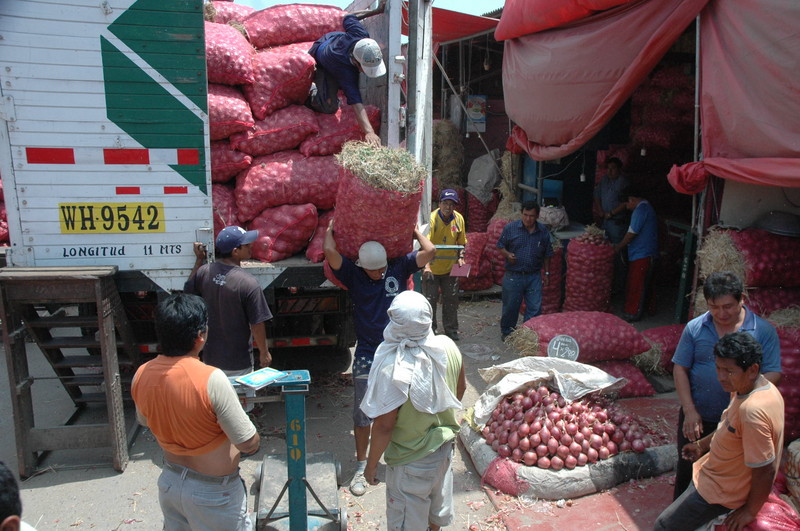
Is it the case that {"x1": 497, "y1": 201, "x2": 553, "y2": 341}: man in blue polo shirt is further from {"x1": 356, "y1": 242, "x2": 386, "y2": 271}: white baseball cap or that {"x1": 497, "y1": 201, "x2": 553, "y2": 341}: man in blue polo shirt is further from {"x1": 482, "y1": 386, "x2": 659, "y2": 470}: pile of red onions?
{"x1": 356, "y1": 242, "x2": 386, "y2": 271}: white baseball cap

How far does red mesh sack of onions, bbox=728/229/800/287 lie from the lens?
15.7ft

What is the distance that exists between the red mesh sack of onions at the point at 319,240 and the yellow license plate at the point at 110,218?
3.63 ft

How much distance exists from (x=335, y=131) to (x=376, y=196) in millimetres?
1488

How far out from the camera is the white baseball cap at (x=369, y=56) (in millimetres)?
4570

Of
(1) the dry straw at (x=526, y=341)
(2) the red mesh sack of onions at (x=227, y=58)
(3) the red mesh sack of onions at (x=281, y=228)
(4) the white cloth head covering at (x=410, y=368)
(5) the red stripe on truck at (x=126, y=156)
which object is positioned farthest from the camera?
(1) the dry straw at (x=526, y=341)

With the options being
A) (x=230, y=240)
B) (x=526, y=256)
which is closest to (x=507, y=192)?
(x=526, y=256)

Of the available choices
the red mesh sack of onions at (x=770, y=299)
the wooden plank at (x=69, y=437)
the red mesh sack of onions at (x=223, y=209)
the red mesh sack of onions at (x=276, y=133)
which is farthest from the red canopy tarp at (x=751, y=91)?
the wooden plank at (x=69, y=437)

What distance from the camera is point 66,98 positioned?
158 inches

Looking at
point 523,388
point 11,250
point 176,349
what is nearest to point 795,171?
point 523,388

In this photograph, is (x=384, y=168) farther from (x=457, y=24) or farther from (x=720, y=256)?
(x=457, y=24)

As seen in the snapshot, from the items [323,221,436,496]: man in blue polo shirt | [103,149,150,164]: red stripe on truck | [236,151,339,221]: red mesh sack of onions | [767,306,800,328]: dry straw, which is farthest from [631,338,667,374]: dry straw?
[103,149,150,164]: red stripe on truck

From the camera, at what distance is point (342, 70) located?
494 centimetres

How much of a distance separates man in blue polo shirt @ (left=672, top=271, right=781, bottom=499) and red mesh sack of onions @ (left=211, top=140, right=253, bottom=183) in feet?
11.5

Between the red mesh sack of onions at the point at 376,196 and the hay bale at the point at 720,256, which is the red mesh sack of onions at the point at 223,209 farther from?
the hay bale at the point at 720,256
